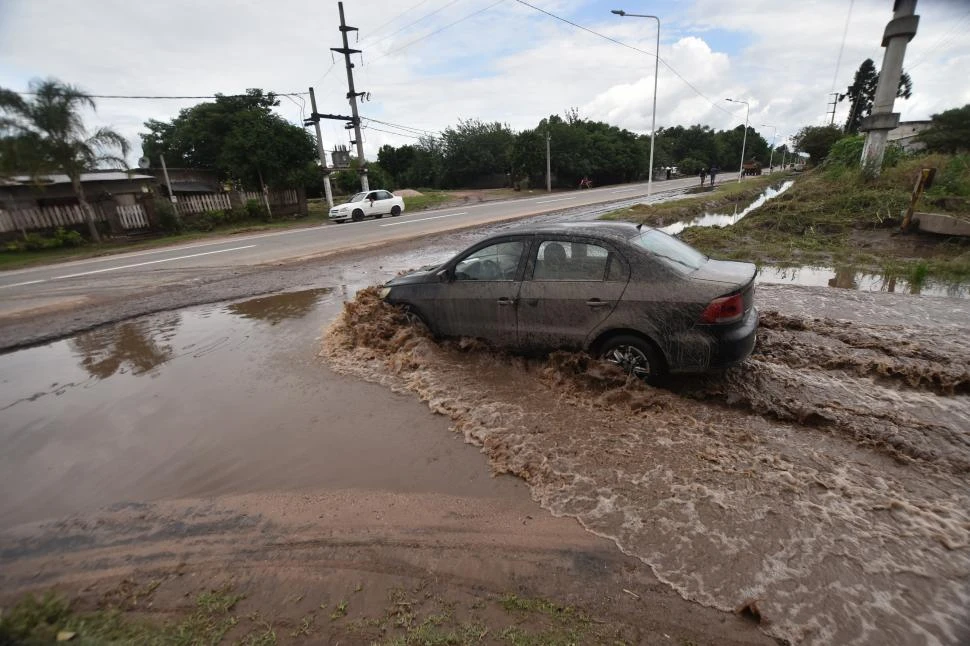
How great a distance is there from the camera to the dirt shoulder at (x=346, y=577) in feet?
7.31

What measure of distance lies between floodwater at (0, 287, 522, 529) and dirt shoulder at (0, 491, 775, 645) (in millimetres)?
241

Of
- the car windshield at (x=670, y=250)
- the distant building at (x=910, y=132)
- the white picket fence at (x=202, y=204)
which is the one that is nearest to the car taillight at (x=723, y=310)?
the car windshield at (x=670, y=250)

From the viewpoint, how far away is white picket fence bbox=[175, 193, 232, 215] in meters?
21.9

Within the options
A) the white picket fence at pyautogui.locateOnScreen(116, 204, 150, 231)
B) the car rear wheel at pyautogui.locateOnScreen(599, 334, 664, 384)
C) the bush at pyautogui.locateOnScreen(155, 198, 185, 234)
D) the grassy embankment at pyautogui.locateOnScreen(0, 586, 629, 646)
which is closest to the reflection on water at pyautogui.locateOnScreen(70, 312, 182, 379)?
the grassy embankment at pyautogui.locateOnScreen(0, 586, 629, 646)

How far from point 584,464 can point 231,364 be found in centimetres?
446

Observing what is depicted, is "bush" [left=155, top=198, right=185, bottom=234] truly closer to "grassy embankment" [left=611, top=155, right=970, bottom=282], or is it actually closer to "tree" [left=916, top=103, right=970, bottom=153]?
"grassy embankment" [left=611, top=155, right=970, bottom=282]

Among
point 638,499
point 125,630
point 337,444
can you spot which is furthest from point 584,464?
point 125,630

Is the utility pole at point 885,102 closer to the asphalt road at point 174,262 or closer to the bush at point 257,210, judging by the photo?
the asphalt road at point 174,262

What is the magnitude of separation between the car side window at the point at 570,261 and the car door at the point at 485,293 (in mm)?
213

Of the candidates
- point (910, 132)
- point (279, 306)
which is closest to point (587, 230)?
point (279, 306)

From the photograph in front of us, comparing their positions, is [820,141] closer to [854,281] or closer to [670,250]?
[854,281]

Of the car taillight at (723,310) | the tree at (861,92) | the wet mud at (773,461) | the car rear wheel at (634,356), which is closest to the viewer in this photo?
the wet mud at (773,461)

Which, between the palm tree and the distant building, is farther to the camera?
the distant building

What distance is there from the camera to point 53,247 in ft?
58.0
